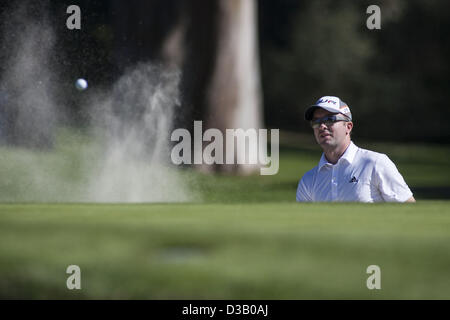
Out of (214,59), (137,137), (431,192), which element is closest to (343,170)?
(431,192)

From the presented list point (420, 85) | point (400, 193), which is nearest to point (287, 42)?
point (420, 85)

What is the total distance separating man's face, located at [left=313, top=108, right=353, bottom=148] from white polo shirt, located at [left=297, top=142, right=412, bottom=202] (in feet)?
0.29

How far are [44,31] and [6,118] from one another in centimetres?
153

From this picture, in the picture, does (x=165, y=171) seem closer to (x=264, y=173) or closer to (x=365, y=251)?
(x=264, y=173)

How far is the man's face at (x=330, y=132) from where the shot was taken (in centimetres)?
598

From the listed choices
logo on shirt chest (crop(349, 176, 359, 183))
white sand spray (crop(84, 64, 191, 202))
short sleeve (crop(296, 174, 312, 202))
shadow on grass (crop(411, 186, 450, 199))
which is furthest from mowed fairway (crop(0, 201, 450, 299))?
shadow on grass (crop(411, 186, 450, 199))

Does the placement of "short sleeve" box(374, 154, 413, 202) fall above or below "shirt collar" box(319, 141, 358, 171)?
below

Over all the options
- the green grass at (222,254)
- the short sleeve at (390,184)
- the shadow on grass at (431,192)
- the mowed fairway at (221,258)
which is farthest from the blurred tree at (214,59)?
the mowed fairway at (221,258)

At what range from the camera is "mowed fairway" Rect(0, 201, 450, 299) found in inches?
89.4

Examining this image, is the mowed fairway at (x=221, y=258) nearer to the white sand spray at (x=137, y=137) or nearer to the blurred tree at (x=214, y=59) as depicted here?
the white sand spray at (x=137, y=137)

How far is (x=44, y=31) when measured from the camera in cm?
1490

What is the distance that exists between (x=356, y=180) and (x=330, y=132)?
46cm

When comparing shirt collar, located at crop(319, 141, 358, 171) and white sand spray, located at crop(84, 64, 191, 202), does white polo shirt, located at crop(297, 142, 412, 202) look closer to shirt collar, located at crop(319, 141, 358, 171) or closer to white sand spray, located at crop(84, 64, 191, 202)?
shirt collar, located at crop(319, 141, 358, 171)

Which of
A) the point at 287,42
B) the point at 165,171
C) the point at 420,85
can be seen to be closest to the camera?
the point at 165,171
